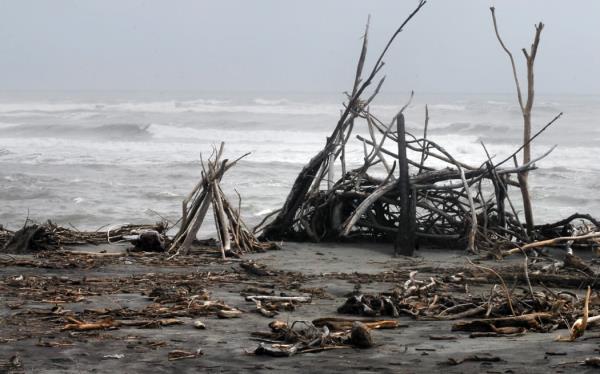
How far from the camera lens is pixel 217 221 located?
340 inches

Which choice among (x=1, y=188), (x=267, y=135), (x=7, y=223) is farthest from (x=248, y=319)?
(x=267, y=135)

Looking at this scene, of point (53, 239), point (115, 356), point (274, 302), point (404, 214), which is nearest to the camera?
point (115, 356)

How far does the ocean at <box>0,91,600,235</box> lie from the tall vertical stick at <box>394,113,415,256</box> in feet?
15.1

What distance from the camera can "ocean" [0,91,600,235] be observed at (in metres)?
15.1

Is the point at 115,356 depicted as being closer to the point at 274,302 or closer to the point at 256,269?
the point at 274,302

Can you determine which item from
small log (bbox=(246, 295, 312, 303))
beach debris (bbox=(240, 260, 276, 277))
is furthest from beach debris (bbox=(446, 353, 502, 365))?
beach debris (bbox=(240, 260, 276, 277))

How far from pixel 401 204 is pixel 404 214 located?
0.14m

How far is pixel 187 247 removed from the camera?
856 centimetres

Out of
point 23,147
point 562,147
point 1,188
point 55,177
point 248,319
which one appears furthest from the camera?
point 562,147

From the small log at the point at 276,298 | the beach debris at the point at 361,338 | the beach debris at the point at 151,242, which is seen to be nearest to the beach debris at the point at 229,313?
the small log at the point at 276,298

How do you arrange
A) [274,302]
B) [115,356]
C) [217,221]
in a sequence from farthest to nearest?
1. [217,221]
2. [274,302]
3. [115,356]

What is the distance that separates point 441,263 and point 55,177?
1251 cm

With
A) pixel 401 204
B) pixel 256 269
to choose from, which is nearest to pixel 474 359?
pixel 256 269

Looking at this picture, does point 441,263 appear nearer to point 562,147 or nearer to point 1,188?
point 1,188
